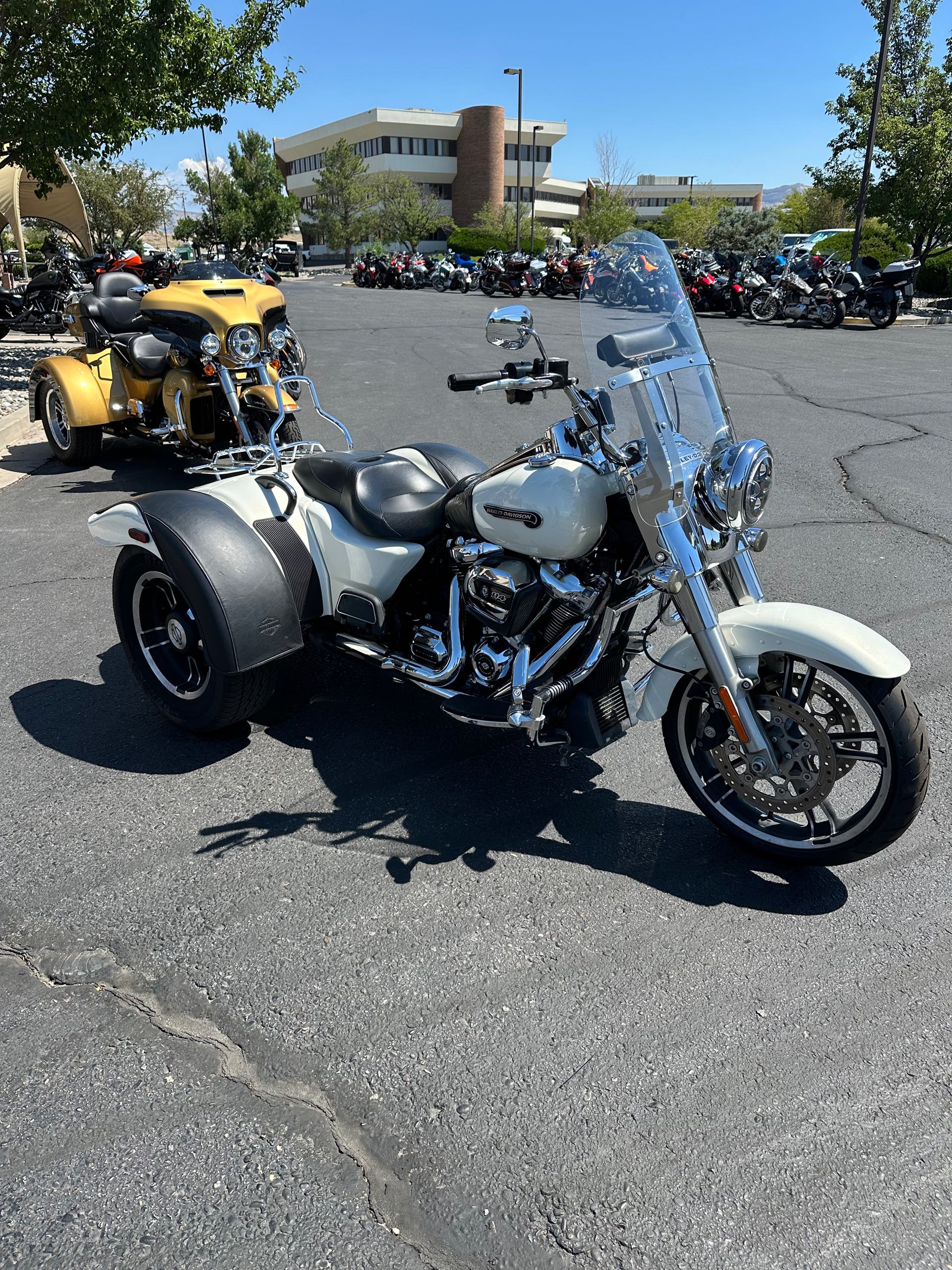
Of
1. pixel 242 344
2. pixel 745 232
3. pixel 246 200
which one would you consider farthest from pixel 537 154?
pixel 242 344

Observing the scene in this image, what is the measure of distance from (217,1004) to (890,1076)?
5.86ft

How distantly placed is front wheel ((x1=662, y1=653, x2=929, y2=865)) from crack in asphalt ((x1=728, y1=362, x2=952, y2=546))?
3.71 meters

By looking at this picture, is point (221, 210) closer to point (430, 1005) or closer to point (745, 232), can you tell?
point (745, 232)

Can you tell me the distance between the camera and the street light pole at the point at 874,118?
19.9 metres

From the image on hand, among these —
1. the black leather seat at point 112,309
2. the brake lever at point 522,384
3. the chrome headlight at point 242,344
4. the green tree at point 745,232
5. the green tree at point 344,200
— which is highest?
the green tree at point 344,200

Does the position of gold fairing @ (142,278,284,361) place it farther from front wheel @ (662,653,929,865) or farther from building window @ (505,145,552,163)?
building window @ (505,145,552,163)

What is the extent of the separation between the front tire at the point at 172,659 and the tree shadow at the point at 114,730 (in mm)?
100

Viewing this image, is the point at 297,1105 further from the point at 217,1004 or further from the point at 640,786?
the point at 640,786

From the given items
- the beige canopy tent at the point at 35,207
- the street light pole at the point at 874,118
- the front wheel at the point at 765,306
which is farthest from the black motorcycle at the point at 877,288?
the beige canopy tent at the point at 35,207

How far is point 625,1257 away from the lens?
1900 mm

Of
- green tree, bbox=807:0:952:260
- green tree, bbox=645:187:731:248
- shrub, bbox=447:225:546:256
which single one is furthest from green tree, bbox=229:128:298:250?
green tree, bbox=807:0:952:260

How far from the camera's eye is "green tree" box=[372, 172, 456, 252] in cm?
6488

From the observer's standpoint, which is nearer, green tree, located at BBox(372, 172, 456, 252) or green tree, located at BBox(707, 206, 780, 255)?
green tree, located at BBox(707, 206, 780, 255)

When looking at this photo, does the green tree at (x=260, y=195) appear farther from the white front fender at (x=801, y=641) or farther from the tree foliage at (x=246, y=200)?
the white front fender at (x=801, y=641)
